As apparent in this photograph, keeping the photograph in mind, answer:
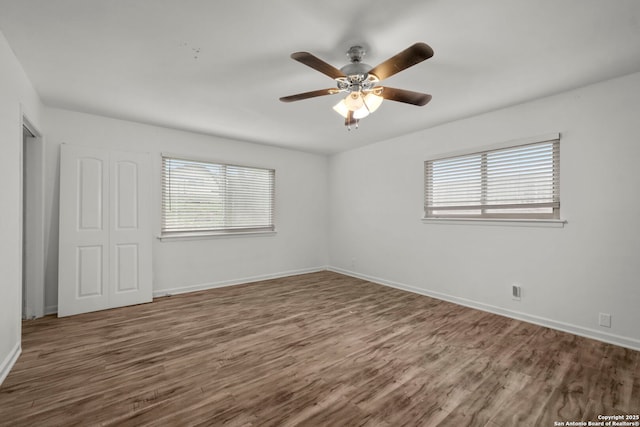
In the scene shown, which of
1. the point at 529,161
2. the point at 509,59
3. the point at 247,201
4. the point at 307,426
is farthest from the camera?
the point at 247,201

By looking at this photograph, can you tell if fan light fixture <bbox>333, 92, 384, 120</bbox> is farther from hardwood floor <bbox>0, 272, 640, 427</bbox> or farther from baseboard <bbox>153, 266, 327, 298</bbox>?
baseboard <bbox>153, 266, 327, 298</bbox>

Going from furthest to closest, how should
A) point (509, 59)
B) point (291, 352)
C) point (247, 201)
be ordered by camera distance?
point (247, 201)
point (291, 352)
point (509, 59)

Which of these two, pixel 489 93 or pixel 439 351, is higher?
pixel 489 93

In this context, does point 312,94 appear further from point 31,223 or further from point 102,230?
point 31,223

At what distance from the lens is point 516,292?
10.9 ft

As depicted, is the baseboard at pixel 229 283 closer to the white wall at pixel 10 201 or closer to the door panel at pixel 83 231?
the door panel at pixel 83 231

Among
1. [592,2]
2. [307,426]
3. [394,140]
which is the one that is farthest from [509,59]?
[307,426]

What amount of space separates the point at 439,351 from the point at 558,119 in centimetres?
273

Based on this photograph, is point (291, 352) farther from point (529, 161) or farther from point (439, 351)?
point (529, 161)

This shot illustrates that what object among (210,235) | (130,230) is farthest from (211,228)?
(130,230)

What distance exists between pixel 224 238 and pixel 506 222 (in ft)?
13.4

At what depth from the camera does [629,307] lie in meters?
2.60

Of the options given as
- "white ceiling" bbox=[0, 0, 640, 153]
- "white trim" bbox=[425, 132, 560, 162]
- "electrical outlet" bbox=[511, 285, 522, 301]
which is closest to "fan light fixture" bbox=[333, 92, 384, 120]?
"white ceiling" bbox=[0, 0, 640, 153]

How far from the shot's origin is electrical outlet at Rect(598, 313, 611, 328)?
8.86 ft
